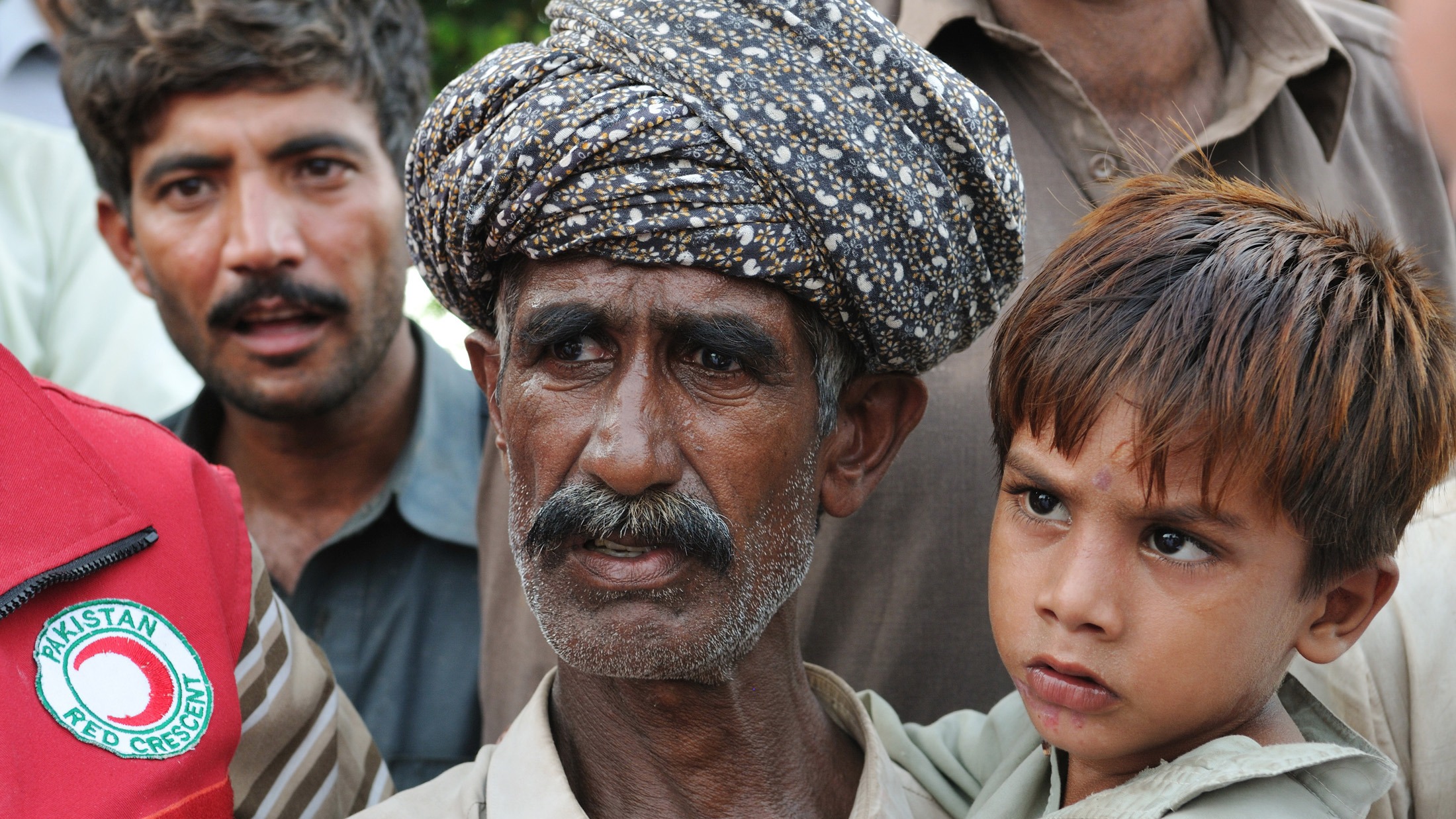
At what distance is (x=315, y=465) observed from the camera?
3.95 meters

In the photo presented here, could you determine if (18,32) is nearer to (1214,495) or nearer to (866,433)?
(866,433)

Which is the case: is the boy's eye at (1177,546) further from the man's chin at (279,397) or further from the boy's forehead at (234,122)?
the boy's forehead at (234,122)

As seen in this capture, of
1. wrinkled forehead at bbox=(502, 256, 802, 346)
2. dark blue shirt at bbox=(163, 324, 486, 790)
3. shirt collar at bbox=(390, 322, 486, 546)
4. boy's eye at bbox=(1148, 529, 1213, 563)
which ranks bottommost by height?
dark blue shirt at bbox=(163, 324, 486, 790)

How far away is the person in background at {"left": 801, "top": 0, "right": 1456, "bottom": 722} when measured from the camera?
9.75ft

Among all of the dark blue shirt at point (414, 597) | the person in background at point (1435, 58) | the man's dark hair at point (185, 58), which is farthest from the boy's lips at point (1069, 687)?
the man's dark hair at point (185, 58)

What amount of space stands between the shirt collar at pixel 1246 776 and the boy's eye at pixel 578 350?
39.7 inches

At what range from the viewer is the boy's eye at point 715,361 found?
7.68ft

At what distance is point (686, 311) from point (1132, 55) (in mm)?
1462

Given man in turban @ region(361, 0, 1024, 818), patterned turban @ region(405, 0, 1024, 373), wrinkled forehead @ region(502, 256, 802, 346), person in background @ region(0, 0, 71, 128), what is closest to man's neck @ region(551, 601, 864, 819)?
man in turban @ region(361, 0, 1024, 818)

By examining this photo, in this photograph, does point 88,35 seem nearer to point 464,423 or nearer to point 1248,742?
point 464,423

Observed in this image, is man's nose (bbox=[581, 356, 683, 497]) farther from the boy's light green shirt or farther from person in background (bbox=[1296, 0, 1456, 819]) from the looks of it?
person in background (bbox=[1296, 0, 1456, 819])

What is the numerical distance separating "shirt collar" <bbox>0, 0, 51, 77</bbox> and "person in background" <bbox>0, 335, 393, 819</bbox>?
3223 millimetres

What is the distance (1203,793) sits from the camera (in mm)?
1978

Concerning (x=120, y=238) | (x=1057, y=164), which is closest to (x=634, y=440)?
(x=1057, y=164)
